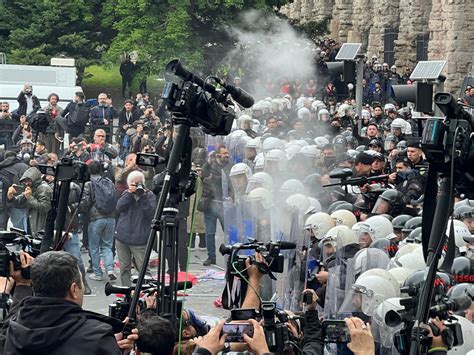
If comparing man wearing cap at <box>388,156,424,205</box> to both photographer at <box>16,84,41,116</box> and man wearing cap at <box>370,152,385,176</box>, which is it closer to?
man wearing cap at <box>370,152,385,176</box>

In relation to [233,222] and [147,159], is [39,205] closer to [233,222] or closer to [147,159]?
[233,222]

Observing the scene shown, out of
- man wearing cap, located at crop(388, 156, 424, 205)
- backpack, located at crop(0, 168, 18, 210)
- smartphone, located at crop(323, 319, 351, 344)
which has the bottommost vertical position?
smartphone, located at crop(323, 319, 351, 344)

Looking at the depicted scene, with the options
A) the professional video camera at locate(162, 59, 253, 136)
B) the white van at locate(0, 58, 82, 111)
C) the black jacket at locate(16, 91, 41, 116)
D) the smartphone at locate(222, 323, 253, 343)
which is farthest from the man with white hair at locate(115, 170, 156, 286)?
the white van at locate(0, 58, 82, 111)

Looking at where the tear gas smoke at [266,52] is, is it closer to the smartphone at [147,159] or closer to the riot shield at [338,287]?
the riot shield at [338,287]

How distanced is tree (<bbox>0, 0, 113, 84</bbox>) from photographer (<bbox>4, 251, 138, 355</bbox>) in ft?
106

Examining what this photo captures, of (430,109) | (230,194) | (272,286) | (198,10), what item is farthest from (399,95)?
(198,10)

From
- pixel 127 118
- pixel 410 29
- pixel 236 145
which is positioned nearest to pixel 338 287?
pixel 236 145

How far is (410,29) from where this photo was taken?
4050cm

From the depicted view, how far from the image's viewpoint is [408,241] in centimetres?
1181

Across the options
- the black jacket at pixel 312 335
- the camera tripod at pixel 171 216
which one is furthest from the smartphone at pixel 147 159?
the black jacket at pixel 312 335

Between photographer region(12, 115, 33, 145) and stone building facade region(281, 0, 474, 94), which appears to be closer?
photographer region(12, 115, 33, 145)

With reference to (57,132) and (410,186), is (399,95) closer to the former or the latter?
(410,186)

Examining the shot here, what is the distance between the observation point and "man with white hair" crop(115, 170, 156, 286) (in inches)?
618

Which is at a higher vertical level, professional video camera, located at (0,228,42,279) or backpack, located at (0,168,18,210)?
backpack, located at (0,168,18,210)
